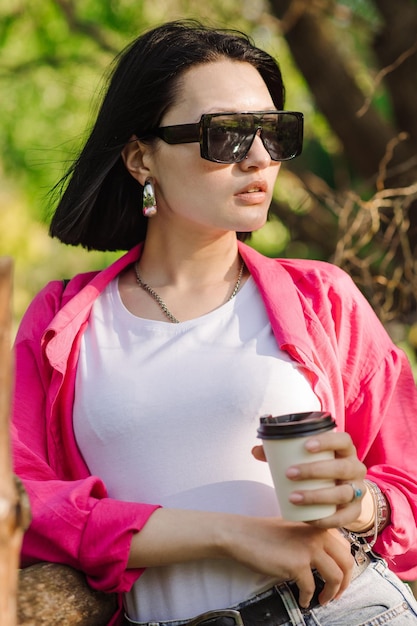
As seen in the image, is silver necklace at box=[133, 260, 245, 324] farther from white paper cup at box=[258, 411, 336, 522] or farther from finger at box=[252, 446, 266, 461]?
white paper cup at box=[258, 411, 336, 522]

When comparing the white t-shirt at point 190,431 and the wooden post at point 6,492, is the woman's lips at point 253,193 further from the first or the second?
the wooden post at point 6,492

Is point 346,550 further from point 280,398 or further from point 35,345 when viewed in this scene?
point 35,345

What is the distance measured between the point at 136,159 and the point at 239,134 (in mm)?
366

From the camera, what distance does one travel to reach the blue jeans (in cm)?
193

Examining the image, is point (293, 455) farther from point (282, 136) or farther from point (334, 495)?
point (282, 136)

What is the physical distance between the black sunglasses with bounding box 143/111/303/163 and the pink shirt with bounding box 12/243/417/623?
0.29 metres

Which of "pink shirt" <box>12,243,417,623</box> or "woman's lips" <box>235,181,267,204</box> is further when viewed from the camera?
"woman's lips" <box>235,181,267,204</box>

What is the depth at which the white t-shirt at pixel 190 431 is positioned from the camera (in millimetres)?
1985

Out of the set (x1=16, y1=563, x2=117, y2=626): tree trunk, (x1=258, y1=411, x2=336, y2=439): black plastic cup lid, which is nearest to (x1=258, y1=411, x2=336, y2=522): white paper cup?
(x1=258, y1=411, x2=336, y2=439): black plastic cup lid

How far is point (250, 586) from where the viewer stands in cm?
195

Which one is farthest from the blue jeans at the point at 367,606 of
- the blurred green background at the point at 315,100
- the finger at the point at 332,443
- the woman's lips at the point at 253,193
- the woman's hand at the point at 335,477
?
the blurred green background at the point at 315,100

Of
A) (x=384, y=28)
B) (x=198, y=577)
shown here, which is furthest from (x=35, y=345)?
(x=384, y=28)

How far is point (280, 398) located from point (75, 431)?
0.48 metres

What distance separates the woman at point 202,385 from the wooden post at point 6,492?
0.57m
